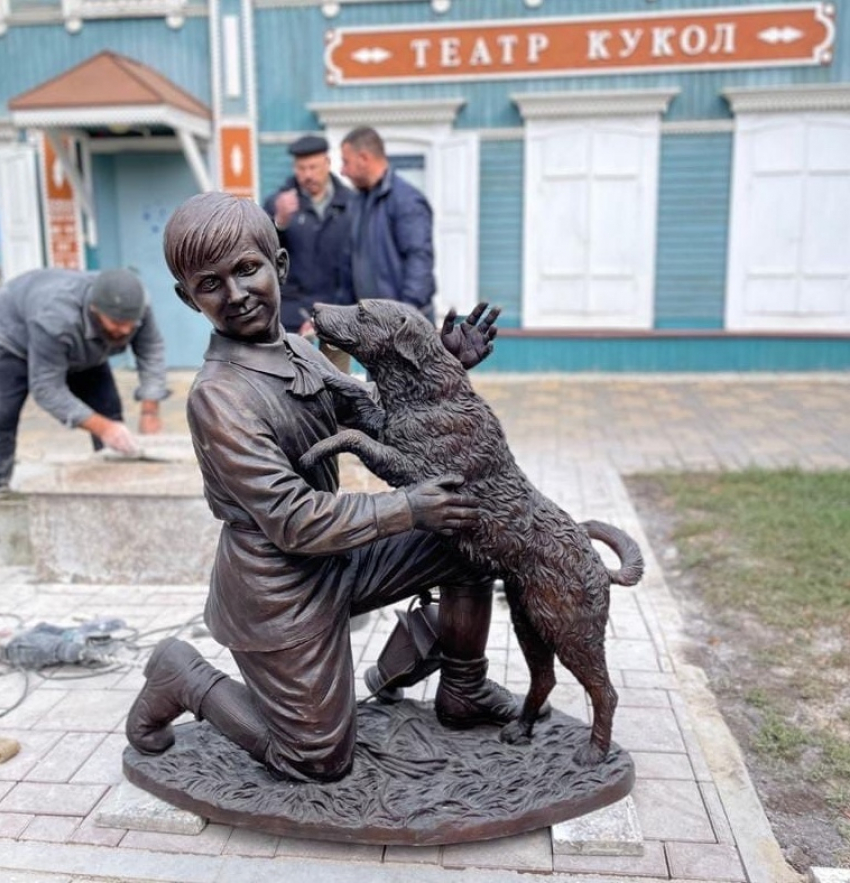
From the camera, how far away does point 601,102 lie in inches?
412

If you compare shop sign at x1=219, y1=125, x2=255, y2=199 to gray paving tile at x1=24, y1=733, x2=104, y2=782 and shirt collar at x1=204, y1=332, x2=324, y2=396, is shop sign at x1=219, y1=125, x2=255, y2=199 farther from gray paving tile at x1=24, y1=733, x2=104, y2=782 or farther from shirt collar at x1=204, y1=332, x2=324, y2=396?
shirt collar at x1=204, y1=332, x2=324, y2=396

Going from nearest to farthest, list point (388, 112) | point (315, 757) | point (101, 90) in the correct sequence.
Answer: point (315, 757), point (101, 90), point (388, 112)

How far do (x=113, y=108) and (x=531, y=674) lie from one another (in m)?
9.14

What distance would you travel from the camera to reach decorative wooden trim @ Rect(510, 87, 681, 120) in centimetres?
1040

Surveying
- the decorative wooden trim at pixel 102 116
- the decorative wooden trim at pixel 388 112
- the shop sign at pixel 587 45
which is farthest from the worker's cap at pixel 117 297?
the shop sign at pixel 587 45

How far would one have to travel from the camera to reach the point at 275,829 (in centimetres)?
257

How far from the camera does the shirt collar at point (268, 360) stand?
2545mm

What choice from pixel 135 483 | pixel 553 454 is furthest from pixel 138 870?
pixel 553 454

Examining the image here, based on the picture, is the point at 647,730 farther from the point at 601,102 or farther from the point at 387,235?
the point at 601,102

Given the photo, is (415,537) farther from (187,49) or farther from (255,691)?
(187,49)

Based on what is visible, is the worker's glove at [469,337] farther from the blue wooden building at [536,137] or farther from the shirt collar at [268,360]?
the blue wooden building at [536,137]

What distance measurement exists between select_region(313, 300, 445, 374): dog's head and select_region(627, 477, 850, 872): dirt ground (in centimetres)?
170

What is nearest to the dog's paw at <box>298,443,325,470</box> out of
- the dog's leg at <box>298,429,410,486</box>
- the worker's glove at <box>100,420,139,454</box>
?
the dog's leg at <box>298,429,410,486</box>

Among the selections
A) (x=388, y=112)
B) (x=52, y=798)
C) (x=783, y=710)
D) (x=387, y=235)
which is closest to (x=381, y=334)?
(x=52, y=798)
